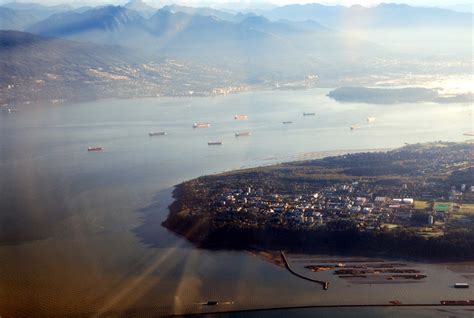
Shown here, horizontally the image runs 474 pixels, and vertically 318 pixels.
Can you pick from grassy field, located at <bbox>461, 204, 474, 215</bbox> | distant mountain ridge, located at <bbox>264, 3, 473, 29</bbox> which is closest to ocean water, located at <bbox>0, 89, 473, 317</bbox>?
grassy field, located at <bbox>461, 204, 474, 215</bbox>

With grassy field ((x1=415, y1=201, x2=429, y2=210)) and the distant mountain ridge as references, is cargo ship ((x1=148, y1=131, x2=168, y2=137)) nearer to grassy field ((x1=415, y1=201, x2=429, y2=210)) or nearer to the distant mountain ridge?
grassy field ((x1=415, y1=201, x2=429, y2=210))

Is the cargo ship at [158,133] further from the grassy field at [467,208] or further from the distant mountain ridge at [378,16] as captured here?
the distant mountain ridge at [378,16]

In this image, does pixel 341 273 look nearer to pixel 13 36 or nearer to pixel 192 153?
pixel 192 153

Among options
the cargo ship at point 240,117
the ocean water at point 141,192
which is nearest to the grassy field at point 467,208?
the ocean water at point 141,192

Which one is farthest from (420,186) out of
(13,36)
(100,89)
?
(13,36)

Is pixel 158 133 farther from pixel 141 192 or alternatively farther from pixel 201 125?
pixel 141 192

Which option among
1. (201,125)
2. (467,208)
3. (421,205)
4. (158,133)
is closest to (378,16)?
(201,125)

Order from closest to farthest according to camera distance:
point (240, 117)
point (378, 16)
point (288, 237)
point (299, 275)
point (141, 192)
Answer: point (299, 275) < point (288, 237) < point (141, 192) < point (240, 117) < point (378, 16)

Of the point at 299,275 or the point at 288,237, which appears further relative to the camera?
the point at 288,237
